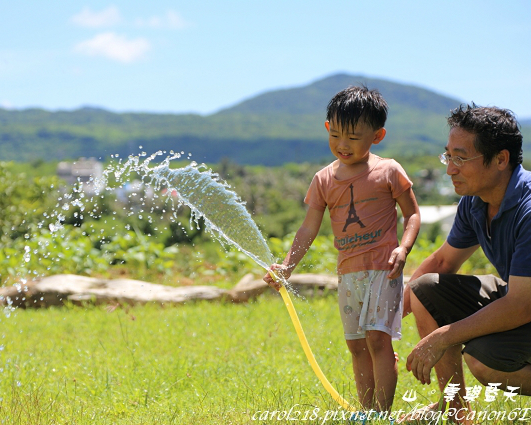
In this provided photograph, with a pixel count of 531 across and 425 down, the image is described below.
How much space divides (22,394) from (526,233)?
8.33ft

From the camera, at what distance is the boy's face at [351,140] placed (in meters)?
2.88

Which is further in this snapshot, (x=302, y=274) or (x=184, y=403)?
(x=302, y=274)

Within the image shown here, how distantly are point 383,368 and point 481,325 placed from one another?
1.77 feet

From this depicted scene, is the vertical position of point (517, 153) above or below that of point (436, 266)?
above

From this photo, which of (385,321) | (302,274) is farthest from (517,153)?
(302,274)

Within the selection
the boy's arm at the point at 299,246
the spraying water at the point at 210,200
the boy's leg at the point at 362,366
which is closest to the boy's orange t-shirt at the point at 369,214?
the boy's arm at the point at 299,246

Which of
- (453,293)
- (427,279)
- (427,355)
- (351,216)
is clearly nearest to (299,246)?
(351,216)

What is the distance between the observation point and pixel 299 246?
3047 millimetres

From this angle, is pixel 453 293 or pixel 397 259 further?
pixel 453 293

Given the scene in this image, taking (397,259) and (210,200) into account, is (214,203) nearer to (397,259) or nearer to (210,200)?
(210,200)

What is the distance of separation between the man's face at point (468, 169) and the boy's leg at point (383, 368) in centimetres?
76

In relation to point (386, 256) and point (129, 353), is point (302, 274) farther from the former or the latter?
point (386, 256)

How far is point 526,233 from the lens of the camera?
8.17 ft

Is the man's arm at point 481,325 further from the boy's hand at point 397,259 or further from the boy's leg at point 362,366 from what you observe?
the boy's leg at point 362,366
